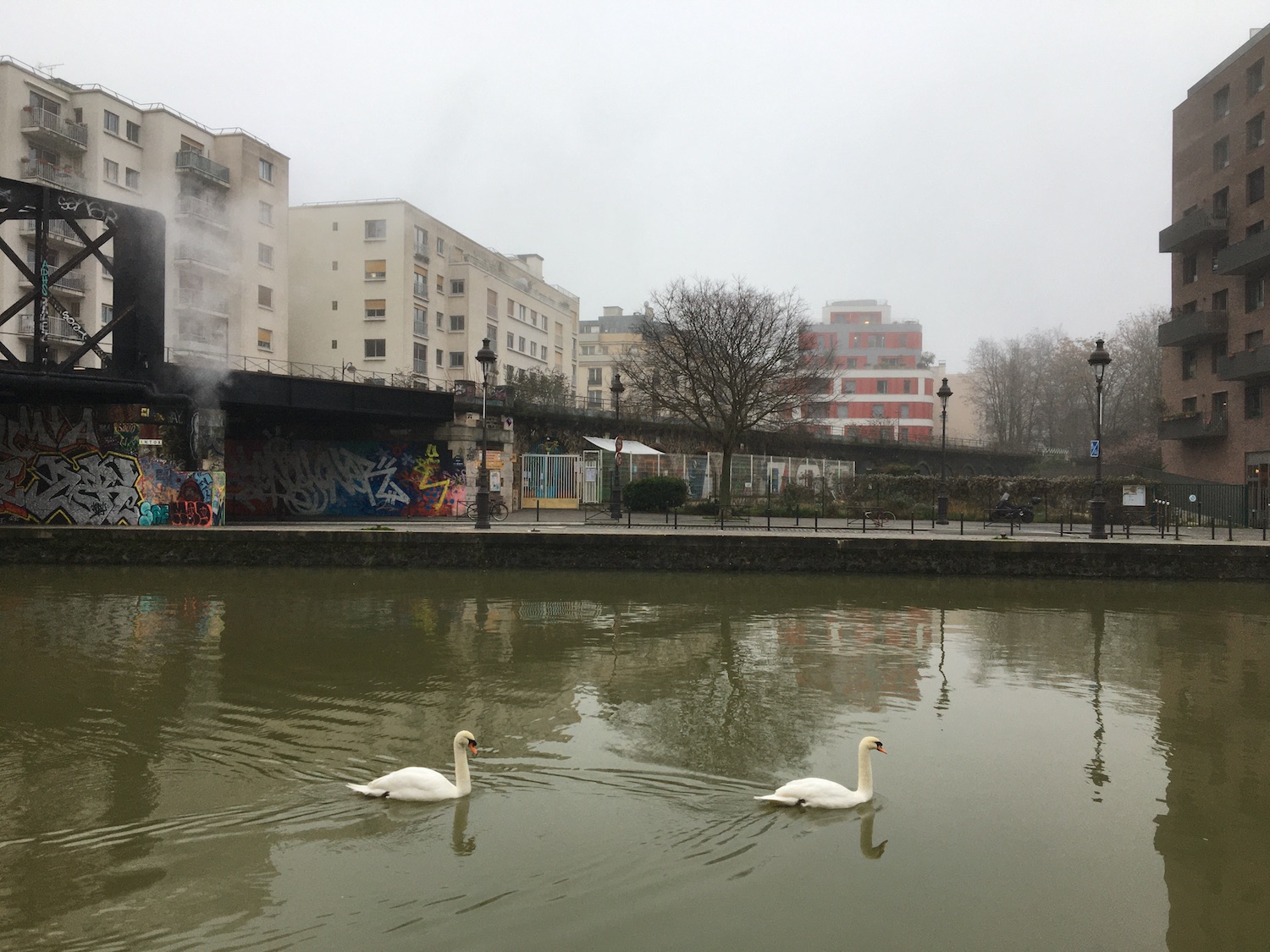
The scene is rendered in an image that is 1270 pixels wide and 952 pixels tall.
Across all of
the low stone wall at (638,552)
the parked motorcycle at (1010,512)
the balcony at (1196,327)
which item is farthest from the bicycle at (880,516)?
the balcony at (1196,327)

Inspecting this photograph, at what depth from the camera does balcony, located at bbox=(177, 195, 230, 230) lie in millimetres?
47938

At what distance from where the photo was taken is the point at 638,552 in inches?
848

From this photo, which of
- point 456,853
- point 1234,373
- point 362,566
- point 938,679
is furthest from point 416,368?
point 456,853

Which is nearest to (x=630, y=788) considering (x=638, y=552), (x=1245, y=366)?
(x=638, y=552)

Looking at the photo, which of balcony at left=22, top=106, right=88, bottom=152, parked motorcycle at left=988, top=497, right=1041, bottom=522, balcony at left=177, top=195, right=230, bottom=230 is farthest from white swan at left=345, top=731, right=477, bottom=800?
balcony at left=22, top=106, right=88, bottom=152

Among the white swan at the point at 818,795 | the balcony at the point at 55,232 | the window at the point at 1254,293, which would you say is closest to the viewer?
the white swan at the point at 818,795

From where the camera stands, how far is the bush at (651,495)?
33938 millimetres

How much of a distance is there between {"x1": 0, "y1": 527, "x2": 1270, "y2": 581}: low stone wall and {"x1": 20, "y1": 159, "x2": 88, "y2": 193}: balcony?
2747cm

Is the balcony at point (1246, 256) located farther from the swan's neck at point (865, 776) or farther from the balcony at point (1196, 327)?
the swan's neck at point (865, 776)

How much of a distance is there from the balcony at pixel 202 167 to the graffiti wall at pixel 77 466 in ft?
88.1

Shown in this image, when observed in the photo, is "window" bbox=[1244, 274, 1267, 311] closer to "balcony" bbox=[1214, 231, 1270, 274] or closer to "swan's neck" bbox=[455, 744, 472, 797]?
"balcony" bbox=[1214, 231, 1270, 274]

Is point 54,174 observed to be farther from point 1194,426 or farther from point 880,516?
point 1194,426

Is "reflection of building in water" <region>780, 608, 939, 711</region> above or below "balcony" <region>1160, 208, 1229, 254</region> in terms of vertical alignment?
below

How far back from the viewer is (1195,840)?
6000mm
